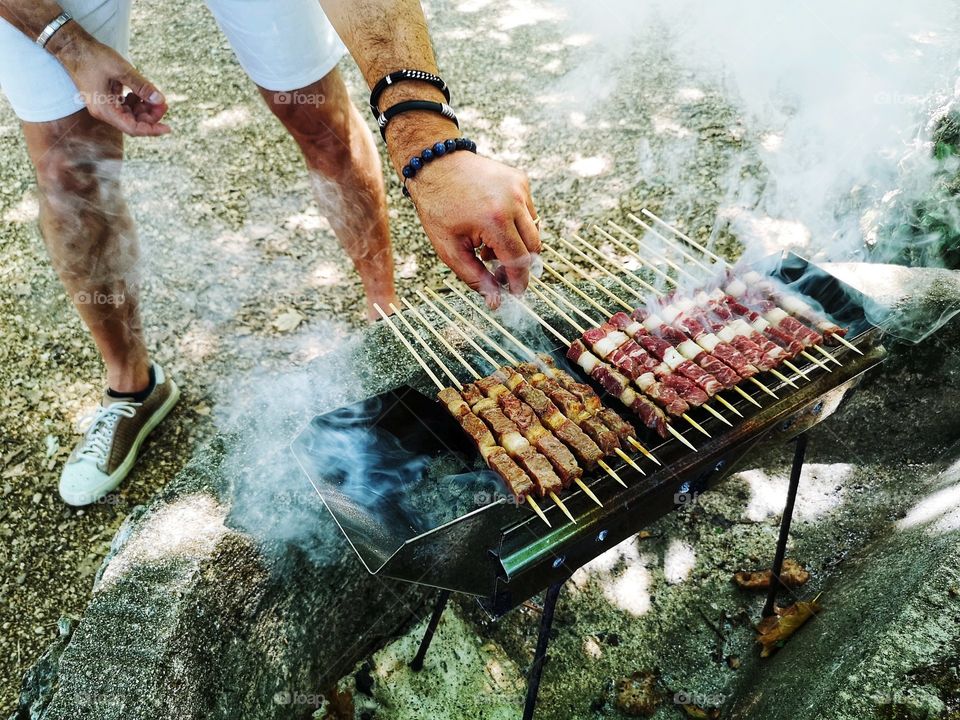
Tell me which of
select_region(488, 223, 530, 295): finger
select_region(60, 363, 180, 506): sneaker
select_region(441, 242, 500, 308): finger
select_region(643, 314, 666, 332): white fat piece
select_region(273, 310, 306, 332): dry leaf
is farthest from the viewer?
select_region(273, 310, 306, 332): dry leaf

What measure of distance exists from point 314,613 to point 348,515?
2.43 feet

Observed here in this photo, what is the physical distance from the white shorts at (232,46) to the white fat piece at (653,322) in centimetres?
231

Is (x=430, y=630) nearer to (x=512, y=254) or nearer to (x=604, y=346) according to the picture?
(x=604, y=346)

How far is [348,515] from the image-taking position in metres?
2.22

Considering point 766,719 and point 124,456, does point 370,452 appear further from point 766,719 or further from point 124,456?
point 124,456

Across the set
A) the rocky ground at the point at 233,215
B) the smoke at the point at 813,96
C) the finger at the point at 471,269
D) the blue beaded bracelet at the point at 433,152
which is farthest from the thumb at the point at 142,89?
the smoke at the point at 813,96

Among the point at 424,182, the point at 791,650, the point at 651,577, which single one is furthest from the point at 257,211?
the point at 791,650

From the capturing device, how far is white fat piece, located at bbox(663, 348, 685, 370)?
270cm

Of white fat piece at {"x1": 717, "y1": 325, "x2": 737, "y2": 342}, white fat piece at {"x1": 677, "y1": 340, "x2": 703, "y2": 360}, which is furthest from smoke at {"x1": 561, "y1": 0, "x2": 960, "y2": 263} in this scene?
white fat piece at {"x1": 677, "y1": 340, "x2": 703, "y2": 360}

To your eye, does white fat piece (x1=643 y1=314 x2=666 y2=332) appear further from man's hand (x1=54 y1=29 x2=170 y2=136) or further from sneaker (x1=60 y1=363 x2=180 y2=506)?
sneaker (x1=60 y1=363 x2=180 y2=506)

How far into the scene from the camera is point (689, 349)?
2.77 meters

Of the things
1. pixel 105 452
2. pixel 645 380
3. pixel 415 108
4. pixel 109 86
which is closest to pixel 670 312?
pixel 645 380

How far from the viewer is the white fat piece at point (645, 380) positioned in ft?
8.56

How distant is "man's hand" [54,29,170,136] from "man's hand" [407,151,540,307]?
1426 mm
